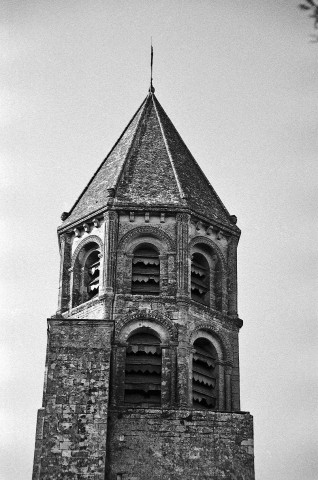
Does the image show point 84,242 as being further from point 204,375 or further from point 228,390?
point 228,390

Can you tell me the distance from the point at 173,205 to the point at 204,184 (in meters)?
3.09

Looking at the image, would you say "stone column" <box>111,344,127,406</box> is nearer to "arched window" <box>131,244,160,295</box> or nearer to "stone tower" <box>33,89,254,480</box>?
"stone tower" <box>33,89,254,480</box>

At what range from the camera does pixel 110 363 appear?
23.2m

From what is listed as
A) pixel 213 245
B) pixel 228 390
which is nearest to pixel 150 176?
pixel 213 245

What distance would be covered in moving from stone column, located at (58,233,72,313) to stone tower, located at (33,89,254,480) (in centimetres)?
4

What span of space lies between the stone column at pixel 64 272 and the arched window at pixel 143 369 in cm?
286

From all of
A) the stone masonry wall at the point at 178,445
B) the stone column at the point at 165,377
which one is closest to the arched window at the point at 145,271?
the stone column at the point at 165,377

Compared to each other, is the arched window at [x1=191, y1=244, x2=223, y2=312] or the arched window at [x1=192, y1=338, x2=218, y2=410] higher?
the arched window at [x1=191, y1=244, x2=223, y2=312]

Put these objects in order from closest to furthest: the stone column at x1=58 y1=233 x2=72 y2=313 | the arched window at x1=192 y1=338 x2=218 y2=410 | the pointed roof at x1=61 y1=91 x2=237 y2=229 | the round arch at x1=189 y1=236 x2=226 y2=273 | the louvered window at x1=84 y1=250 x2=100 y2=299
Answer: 1. the arched window at x1=192 y1=338 x2=218 y2=410
2. the louvered window at x1=84 y1=250 x2=100 y2=299
3. the stone column at x1=58 y1=233 x2=72 y2=313
4. the round arch at x1=189 y1=236 x2=226 y2=273
5. the pointed roof at x1=61 y1=91 x2=237 y2=229

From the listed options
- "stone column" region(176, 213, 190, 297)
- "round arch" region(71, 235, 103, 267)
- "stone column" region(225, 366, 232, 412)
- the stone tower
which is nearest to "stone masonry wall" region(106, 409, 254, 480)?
the stone tower

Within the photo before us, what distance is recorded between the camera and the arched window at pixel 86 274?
2611 cm

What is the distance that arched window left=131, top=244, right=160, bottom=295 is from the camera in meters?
25.6

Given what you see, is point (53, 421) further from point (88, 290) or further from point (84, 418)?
point (88, 290)

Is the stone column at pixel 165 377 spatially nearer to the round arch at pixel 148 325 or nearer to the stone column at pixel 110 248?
the round arch at pixel 148 325
